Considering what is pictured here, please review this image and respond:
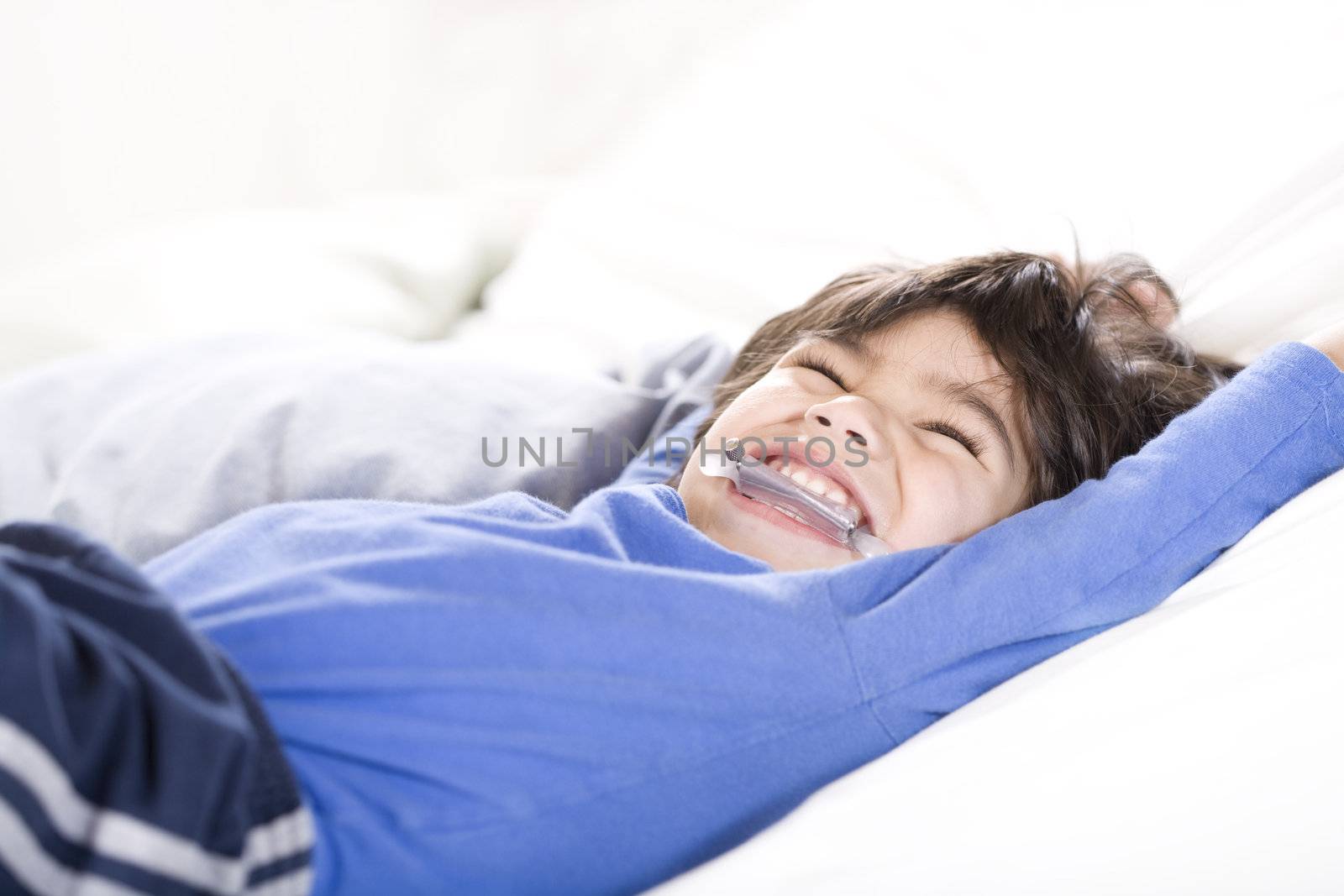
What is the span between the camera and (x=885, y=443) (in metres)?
0.84

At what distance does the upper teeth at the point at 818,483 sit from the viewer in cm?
86

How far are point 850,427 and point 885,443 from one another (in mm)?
29

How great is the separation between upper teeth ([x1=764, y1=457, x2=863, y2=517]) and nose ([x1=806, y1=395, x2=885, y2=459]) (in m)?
0.03

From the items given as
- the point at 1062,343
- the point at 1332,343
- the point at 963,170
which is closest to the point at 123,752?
the point at 1062,343

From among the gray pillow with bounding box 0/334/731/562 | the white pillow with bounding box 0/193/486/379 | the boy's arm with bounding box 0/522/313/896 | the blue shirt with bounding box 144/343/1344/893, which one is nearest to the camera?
the boy's arm with bounding box 0/522/313/896

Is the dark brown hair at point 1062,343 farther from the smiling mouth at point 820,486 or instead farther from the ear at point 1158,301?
the smiling mouth at point 820,486

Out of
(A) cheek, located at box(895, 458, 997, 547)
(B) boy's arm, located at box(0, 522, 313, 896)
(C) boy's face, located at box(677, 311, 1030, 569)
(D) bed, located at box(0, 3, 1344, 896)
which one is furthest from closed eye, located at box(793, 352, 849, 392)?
(B) boy's arm, located at box(0, 522, 313, 896)

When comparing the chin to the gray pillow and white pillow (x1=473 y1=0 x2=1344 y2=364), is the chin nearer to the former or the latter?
the gray pillow

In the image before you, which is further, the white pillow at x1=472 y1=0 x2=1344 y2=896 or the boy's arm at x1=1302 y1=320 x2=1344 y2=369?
the boy's arm at x1=1302 y1=320 x2=1344 y2=369

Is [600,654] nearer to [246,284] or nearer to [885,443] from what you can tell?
[885,443]

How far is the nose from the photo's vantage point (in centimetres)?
83

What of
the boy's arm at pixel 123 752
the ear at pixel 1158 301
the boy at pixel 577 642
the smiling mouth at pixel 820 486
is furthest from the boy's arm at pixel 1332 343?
the boy's arm at pixel 123 752

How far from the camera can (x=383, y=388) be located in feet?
3.53

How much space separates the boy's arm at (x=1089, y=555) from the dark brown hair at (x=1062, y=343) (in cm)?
9
